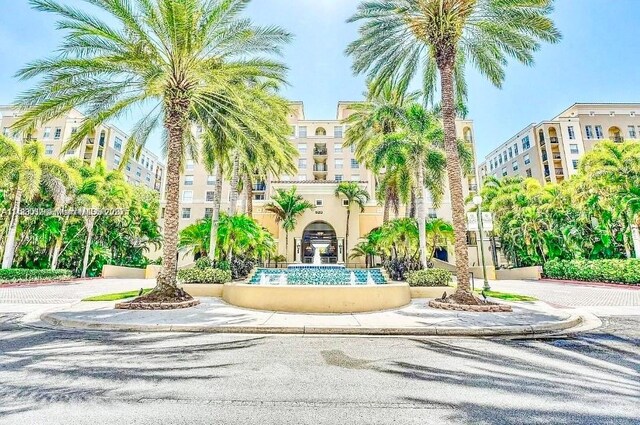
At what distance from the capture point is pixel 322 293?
11.3 m

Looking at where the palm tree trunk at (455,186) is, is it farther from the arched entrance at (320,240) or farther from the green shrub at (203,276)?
the arched entrance at (320,240)

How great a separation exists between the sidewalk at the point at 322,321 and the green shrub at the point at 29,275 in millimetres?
13584

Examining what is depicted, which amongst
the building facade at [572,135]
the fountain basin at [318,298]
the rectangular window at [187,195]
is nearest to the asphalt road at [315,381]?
the fountain basin at [318,298]

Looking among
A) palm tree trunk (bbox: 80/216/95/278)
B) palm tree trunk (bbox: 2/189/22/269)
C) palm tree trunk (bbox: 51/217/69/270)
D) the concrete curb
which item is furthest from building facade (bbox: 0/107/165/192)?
the concrete curb

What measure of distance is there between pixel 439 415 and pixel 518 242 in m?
34.2

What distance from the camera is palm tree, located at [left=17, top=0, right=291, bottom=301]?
1110 cm

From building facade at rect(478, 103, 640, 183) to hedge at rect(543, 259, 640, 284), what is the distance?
27.5 meters

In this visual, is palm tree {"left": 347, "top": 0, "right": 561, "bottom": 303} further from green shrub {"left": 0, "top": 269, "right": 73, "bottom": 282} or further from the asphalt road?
green shrub {"left": 0, "top": 269, "right": 73, "bottom": 282}

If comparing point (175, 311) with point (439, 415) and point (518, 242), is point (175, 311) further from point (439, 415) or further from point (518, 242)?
point (518, 242)

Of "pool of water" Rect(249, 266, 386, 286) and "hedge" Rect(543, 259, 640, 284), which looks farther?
"hedge" Rect(543, 259, 640, 284)

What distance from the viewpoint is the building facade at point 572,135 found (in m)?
51.8

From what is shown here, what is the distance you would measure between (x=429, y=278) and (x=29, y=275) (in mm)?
25413

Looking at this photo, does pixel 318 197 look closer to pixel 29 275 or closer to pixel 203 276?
pixel 203 276

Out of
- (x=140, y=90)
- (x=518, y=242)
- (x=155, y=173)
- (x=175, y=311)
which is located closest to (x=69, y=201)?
(x=140, y=90)
